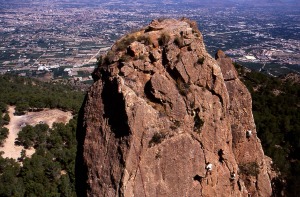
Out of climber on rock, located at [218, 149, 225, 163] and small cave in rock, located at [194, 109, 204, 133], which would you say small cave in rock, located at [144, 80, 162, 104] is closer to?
small cave in rock, located at [194, 109, 204, 133]

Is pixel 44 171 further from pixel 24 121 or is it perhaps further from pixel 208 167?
pixel 208 167

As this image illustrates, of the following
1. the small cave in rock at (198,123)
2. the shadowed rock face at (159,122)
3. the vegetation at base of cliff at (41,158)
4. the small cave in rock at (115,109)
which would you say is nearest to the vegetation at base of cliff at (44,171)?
the vegetation at base of cliff at (41,158)

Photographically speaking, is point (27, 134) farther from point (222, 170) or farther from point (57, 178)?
point (222, 170)

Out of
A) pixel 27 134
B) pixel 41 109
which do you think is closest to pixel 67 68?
pixel 41 109

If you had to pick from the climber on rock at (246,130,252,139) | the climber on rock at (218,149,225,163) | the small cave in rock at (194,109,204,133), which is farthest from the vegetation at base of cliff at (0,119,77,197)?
the small cave in rock at (194,109,204,133)

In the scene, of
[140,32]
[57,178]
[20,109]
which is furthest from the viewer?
[20,109]
